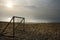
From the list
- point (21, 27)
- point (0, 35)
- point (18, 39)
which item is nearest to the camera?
point (18, 39)

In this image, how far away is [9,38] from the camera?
696 centimetres

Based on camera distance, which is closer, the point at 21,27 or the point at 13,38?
the point at 13,38

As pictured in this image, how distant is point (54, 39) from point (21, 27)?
375 cm

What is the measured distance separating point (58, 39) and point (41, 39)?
0.88 metres

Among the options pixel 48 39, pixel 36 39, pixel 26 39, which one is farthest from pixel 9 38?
pixel 48 39

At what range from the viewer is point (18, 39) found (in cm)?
682

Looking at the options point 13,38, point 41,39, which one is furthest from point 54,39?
point 13,38

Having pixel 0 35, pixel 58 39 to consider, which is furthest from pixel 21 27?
pixel 58 39

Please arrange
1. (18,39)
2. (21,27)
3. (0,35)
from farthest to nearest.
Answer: (21,27), (0,35), (18,39)

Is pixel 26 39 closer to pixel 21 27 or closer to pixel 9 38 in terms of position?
pixel 9 38

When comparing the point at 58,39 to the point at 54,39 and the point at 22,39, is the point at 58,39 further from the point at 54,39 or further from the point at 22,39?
the point at 22,39

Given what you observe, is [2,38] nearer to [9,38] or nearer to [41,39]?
[9,38]

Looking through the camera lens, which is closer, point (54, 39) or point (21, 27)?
point (54, 39)

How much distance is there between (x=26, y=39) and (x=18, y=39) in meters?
0.38
